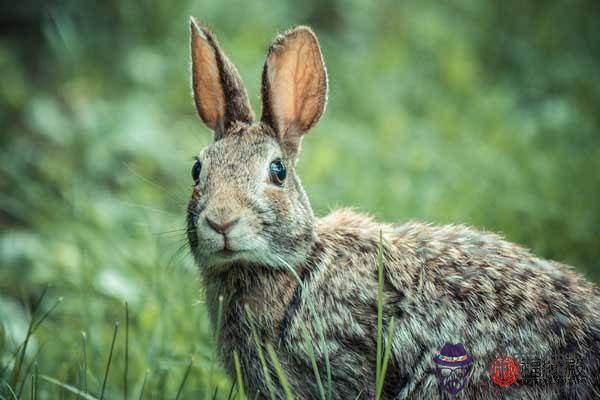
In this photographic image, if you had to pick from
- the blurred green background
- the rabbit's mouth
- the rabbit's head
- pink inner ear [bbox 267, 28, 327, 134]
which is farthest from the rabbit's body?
pink inner ear [bbox 267, 28, 327, 134]

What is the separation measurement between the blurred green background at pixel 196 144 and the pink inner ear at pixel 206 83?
454 millimetres

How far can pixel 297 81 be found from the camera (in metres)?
3.66

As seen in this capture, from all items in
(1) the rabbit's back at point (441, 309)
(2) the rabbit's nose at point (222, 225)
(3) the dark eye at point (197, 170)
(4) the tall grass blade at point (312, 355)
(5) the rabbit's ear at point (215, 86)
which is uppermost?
(5) the rabbit's ear at point (215, 86)

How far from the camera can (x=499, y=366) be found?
10.1 feet

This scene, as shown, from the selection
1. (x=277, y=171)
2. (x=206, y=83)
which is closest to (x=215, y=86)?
(x=206, y=83)

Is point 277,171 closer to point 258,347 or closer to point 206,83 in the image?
point 206,83

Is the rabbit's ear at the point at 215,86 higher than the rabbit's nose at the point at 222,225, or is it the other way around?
the rabbit's ear at the point at 215,86

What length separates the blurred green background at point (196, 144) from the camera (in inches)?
177

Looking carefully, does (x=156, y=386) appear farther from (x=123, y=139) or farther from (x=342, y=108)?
(x=342, y=108)

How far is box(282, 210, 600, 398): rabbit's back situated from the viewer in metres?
3.12

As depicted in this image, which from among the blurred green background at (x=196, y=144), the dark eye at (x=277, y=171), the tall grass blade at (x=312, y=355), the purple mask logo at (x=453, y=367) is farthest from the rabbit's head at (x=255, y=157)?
the purple mask logo at (x=453, y=367)

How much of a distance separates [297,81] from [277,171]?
47cm

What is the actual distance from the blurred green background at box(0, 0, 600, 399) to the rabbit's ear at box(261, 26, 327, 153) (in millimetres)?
715

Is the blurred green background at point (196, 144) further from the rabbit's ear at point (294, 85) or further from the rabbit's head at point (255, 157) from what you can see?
the rabbit's ear at point (294, 85)
